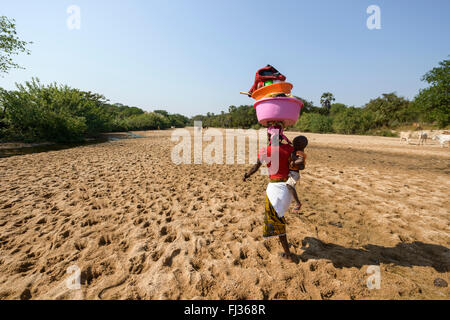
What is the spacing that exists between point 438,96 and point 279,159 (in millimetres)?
30642

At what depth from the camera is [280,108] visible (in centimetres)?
200

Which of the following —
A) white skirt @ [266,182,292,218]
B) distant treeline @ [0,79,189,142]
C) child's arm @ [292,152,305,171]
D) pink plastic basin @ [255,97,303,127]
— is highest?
distant treeline @ [0,79,189,142]

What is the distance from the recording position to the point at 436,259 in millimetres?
2660

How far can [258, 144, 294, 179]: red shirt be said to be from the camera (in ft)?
7.39

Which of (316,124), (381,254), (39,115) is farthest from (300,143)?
(316,124)

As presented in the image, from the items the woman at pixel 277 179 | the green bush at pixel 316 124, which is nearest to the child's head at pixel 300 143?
the woman at pixel 277 179

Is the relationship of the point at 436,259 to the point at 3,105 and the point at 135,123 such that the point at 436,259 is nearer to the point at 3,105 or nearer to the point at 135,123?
the point at 3,105

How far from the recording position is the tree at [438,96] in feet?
65.6

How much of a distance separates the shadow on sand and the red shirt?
4.60 feet

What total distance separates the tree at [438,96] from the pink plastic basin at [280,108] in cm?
2984

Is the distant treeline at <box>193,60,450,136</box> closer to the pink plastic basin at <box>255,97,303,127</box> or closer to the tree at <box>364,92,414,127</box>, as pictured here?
the tree at <box>364,92,414,127</box>

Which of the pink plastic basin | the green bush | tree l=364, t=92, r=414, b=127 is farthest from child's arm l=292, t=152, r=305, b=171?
tree l=364, t=92, r=414, b=127
